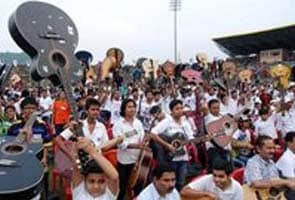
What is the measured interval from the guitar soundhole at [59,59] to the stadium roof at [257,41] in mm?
40907

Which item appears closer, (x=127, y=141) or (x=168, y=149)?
(x=127, y=141)

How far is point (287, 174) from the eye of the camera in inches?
233

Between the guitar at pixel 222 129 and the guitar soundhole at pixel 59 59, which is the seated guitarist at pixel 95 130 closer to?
the guitar soundhole at pixel 59 59

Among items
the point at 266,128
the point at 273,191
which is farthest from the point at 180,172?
the point at 266,128

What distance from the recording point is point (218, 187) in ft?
16.9

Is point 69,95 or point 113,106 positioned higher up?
point 69,95

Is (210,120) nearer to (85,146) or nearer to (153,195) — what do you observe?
(153,195)

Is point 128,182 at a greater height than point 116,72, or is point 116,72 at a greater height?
point 116,72

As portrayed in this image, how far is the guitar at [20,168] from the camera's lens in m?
4.55

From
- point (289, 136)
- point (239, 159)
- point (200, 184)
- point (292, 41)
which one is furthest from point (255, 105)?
point (292, 41)

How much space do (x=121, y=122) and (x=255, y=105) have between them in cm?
741

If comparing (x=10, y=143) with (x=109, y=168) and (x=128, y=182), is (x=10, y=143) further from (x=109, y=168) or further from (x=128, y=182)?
(x=128, y=182)

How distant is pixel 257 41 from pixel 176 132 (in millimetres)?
44688

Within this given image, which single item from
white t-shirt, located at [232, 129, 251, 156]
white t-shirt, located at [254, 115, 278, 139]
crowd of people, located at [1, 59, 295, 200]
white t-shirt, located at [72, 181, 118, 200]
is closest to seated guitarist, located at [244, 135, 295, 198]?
crowd of people, located at [1, 59, 295, 200]
